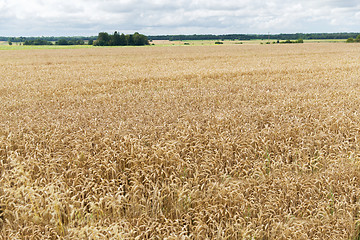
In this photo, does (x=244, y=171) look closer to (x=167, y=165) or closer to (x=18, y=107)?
(x=167, y=165)

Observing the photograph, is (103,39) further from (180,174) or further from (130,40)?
(180,174)

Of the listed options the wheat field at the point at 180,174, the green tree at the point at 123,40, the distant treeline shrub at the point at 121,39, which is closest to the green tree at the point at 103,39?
the distant treeline shrub at the point at 121,39

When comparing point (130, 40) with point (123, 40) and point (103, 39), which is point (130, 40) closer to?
point (123, 40)

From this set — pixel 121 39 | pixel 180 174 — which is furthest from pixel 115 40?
pixel 180 174

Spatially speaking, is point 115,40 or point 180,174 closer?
point 180,174

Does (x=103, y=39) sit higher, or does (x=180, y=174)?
(x=103, y=39)

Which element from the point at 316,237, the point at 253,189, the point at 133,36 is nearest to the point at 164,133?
the point at 253,189

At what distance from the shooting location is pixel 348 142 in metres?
5.60

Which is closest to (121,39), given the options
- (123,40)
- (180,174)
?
(123,40)

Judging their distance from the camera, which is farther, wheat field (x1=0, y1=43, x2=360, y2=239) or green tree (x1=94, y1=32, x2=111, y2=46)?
green tree (x1=94, y1=32, x2=111, y2=46)

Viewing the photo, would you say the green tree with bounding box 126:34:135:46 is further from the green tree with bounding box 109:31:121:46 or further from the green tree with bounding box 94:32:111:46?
the green tree with bounding box 94:32:111:46

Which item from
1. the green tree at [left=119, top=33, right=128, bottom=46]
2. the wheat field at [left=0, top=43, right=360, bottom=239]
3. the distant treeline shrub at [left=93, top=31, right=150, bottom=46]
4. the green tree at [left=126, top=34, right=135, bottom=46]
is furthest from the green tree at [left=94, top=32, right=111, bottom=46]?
the wheat field at [left=0, top=43, right=360, bottom=239]

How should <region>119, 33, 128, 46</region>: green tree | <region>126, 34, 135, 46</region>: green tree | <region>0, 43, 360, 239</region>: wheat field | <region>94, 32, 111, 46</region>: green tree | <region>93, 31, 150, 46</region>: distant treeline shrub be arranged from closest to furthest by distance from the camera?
<region>0, 43, 360, 239</region>: wheat field → <region>94, 32, 111, 46</region>: green tree → <region>93, 31, 150, 46</region>: distant treeline shrub → <region>119, 33, 128, 46</region>: green tree → <region>126, 34, 135, 46</region>: green tree

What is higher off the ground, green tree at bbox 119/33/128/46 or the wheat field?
green tree at bbox 119/33/128/46
